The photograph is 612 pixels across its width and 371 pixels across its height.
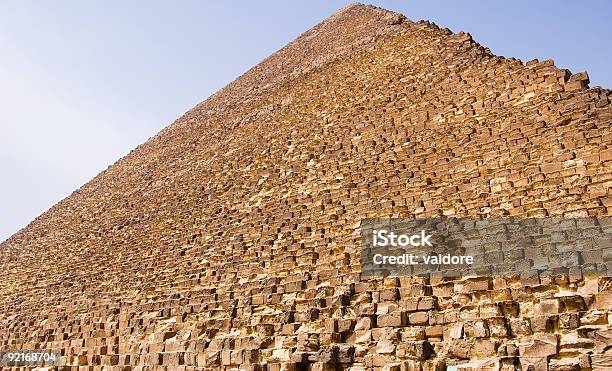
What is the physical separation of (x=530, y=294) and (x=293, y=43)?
20281mm

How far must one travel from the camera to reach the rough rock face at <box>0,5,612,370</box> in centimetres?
498

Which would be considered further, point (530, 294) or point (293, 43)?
point (293, 43)

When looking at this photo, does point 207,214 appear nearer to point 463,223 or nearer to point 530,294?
point 463,223

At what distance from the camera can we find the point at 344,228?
840 cm

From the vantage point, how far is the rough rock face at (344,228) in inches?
196

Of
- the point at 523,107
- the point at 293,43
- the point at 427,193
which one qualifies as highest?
the point at 293,43

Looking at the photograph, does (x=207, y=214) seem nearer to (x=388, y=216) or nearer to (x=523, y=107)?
(x=388, y=216)

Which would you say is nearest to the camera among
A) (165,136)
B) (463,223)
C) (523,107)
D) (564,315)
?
(564,315)

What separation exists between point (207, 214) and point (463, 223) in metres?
6.63

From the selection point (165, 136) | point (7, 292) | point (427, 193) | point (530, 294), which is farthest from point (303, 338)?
point (165, 136)

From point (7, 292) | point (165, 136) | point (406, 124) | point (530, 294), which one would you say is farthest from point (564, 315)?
point (165, 136)

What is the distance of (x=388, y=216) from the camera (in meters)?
8.11

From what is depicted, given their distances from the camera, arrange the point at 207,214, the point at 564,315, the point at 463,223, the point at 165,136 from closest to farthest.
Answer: the point at 564,315, the point at 463,223, the point at 207,214, the point at 165,136

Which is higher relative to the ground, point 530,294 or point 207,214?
point 207,214
